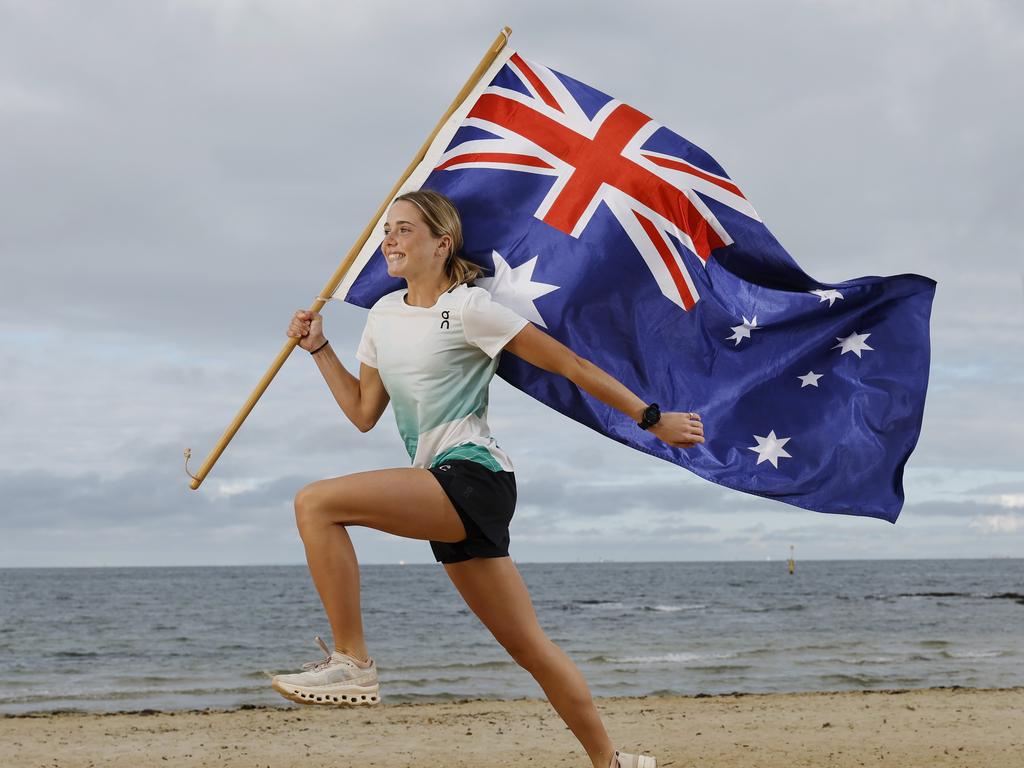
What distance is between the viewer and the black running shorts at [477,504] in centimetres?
389

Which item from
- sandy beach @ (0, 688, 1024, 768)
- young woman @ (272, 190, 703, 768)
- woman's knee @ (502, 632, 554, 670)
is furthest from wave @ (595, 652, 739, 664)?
woman's knee @ (502, 632, 554, 670)

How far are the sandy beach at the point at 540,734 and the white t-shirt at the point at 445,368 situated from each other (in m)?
6.17

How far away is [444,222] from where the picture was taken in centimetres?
432

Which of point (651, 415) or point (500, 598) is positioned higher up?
point (651, 415)

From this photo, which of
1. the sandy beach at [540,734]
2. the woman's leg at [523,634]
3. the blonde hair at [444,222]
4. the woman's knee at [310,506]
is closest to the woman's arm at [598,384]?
the blonde hair at [444,222]

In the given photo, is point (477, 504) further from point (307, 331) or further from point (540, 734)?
point (540, 734)

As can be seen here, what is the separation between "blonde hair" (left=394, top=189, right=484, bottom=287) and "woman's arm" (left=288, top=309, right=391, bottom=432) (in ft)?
1.69

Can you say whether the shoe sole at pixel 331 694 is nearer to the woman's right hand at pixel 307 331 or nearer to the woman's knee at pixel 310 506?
the woman's knee at pixel 310 506

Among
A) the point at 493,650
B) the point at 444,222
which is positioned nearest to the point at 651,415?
the point at 444,222

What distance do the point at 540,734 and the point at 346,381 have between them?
25.4 ft

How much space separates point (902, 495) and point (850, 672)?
596 inches

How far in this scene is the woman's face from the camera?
4230 mm

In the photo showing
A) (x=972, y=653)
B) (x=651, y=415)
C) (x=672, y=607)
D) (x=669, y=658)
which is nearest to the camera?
(x=651, y=415)

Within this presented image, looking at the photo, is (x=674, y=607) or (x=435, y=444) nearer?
(x=435, y=444)
